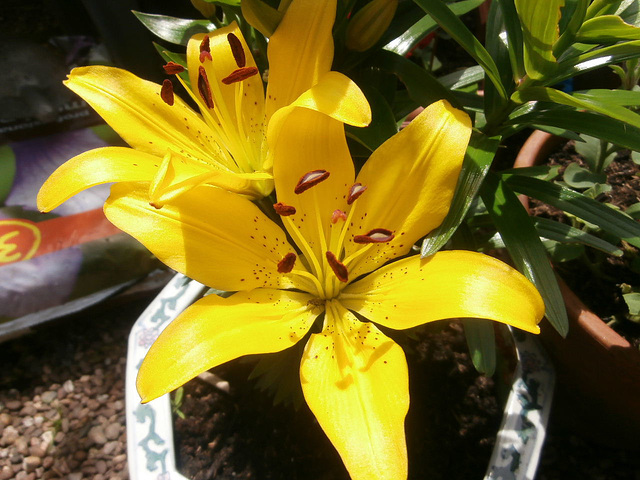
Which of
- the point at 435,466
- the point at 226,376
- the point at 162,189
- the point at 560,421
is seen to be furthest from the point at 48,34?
the point at 560,421

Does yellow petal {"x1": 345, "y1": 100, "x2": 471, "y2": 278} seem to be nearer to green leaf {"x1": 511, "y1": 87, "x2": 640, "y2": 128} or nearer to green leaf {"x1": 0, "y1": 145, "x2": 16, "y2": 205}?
green leaf {"x1": 511, "y1": 87, "x2": 640, "y2": 128}

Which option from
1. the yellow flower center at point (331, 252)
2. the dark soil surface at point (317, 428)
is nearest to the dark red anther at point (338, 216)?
the yellow flower center at point (331, 252)

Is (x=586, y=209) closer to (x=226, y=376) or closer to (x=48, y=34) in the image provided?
(x=226, y=376)

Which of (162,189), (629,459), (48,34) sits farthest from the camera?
(48,34)

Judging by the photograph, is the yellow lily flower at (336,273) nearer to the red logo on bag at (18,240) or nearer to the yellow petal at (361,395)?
the yellow petal at (361,395)

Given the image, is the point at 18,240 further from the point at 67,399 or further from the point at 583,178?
the point at 583,178

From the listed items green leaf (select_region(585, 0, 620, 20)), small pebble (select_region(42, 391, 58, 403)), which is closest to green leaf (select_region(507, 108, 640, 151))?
green leaf (select_region(585, 0, 620, 20))
